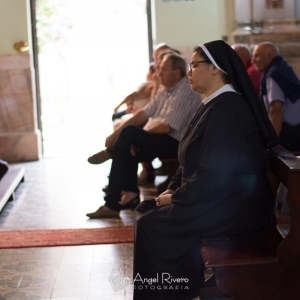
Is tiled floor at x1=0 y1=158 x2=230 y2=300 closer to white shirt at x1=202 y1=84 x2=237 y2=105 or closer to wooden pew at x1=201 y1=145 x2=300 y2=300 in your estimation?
wooden pew at x1=201 y1=145 x2=300 y2=300

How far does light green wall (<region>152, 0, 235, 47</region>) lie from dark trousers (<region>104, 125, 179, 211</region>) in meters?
3.58

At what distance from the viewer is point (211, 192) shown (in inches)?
133

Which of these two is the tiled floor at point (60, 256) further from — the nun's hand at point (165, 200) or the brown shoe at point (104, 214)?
the nun's hand at point (165, 200)

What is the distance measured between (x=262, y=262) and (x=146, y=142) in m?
2.76

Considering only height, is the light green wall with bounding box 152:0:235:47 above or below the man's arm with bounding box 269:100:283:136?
above

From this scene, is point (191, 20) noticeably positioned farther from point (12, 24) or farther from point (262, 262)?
point (262, 262)

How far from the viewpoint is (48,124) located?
10.3 metres

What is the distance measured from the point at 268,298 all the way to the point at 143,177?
4149 mm

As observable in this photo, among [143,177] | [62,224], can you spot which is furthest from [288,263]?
[143,177]

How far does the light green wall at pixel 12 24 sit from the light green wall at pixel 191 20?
5.62 feet

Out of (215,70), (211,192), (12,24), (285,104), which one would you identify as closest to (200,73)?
(215,70)

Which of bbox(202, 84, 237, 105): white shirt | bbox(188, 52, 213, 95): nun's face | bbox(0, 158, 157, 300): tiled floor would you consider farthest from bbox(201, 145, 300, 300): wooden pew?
bbox(0, 158, 157, 300): tiled floor

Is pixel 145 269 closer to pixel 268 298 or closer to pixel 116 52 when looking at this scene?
pixel 268 298

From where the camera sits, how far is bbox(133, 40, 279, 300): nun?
335cm
